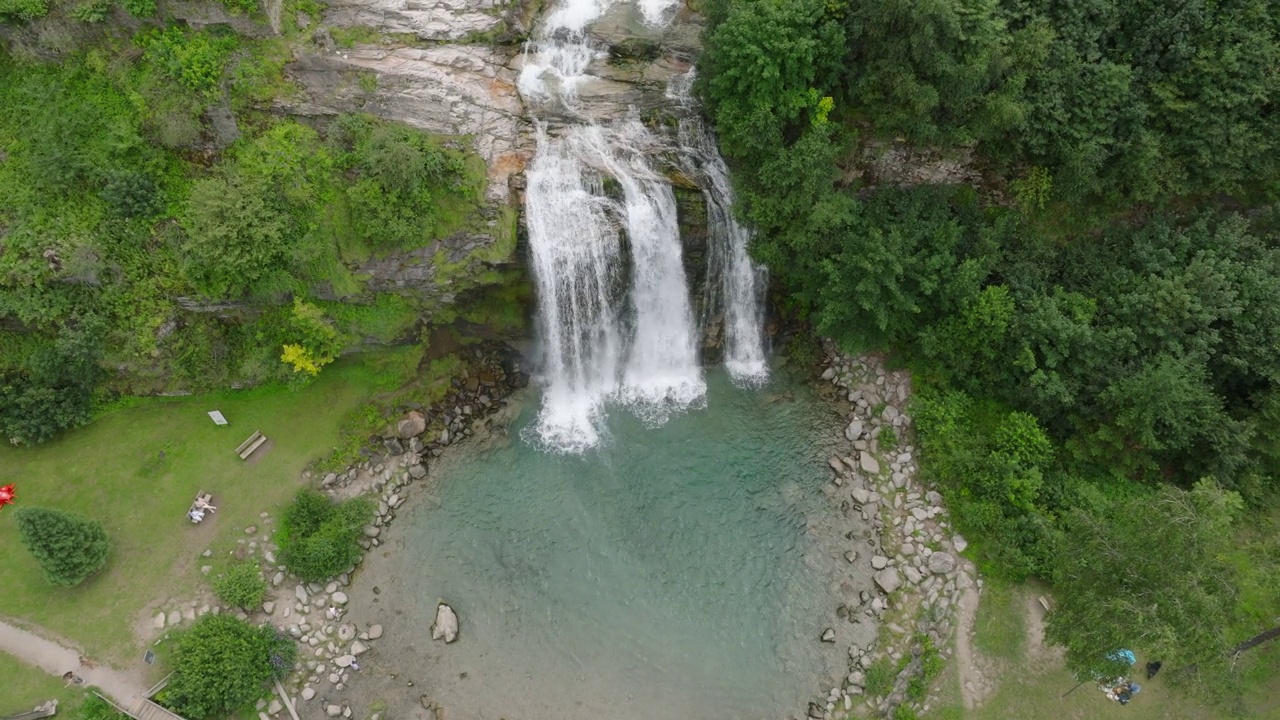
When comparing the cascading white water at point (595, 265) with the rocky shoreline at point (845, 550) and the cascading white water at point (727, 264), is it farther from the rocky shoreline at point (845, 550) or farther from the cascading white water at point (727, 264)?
the rocky shoreline at point (845, 550)

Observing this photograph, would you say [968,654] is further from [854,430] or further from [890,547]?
[854,430]

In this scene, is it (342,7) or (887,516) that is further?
(342,7)

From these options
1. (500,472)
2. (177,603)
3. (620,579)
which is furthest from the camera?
(500,472)

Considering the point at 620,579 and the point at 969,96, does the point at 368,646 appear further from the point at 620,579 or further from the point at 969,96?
the point at 969,96

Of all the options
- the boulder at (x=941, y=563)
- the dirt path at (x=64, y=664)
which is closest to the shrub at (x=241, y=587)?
the dirt path at (x=64, y=664)

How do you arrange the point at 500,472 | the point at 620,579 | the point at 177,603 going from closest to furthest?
the point at 177,603, the point at 620,579, the point at 500,472

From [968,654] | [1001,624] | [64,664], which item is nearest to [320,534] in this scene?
[64,664]

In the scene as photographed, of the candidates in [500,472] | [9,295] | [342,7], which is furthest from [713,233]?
[9,295]
